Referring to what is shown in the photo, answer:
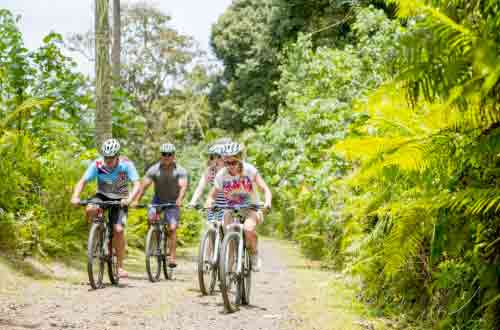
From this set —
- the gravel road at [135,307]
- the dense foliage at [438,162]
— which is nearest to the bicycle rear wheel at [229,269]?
the gravel road at [135,307]

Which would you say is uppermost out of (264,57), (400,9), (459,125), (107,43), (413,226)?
(264,57)

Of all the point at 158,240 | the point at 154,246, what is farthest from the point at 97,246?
the point at 158,240

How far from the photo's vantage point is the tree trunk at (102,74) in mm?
13766

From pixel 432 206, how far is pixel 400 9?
1077mm

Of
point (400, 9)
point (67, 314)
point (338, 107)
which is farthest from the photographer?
point (338, 107)

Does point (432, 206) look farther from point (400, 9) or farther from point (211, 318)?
point (211, 318)

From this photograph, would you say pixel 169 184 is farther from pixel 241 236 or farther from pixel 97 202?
pixel 241 236

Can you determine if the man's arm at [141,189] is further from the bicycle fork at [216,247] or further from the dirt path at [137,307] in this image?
the bicycle fork at [216,247]

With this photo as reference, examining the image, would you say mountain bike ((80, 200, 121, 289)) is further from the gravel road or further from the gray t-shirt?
the gray t-shirt

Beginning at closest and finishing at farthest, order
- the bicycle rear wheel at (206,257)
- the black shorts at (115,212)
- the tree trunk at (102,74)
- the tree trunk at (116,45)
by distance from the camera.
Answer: the bicycle rear wheel at (206,257)
the black shorts at (115,212)
the tree trunk at (102,74)
the tree trunk at (116,45)

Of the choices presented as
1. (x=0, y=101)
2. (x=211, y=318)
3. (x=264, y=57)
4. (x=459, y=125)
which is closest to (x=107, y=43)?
(x=0, y=101)

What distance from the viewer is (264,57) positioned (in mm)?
31234

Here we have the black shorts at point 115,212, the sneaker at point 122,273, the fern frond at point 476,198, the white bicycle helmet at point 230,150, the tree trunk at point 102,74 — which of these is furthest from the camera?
the tree trunk at point 102,74

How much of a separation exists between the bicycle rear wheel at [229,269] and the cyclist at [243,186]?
295mm
